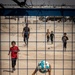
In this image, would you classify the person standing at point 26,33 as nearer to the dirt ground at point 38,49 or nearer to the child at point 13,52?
the dirt ground at point 38,49

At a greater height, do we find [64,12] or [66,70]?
[64,12]

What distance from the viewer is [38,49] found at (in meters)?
6.09

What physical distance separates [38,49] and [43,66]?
46 centimetres

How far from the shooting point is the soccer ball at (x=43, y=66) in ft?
19.2

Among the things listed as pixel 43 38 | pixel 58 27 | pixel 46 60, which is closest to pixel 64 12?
pixel 58 27

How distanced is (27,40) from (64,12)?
108 centimetres

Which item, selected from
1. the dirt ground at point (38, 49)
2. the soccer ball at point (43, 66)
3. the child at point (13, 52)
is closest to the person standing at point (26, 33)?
the dirt ground at point (38, 49)

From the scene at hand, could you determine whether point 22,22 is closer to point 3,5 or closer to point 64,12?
point 3,5

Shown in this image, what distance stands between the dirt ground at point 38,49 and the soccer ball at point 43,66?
0.12 metres

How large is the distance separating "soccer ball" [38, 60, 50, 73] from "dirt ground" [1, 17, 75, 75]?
0.40ft

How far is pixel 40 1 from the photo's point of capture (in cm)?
595

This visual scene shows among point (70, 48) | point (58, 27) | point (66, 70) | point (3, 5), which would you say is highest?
point (3, 5)

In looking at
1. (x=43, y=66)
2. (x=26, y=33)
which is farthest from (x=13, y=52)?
(x=43, y=66)

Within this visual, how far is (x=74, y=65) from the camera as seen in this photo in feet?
20.0
